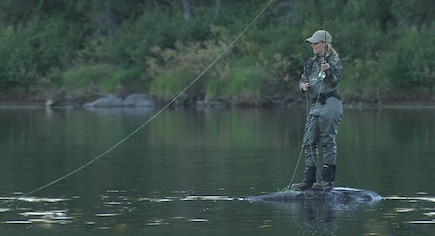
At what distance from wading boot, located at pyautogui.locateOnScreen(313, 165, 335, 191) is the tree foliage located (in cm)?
3129

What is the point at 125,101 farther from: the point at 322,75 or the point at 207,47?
the point at 322,75

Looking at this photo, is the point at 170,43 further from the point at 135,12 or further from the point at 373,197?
the point at 373,197

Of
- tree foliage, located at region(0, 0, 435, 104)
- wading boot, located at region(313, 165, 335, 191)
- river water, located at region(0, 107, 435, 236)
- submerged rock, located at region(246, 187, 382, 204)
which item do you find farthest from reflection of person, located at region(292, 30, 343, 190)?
tree foliage, located at region(0, 0, 435, 104)

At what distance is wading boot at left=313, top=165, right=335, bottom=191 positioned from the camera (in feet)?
51.8

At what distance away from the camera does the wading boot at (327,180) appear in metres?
15.8

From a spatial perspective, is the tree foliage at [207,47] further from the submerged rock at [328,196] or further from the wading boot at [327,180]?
the submerged rock at [328,196]

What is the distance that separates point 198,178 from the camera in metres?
18.8

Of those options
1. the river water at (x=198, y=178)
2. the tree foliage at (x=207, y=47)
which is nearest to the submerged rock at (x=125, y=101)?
the tree foliage at (x=207, y=47)

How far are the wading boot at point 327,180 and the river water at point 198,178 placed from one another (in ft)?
1.18

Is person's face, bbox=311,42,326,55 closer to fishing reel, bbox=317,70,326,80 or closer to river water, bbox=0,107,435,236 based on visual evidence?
fishing reel, bbox=317,70,326,80

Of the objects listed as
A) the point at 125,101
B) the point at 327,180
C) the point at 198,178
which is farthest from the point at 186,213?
the point at 125,101

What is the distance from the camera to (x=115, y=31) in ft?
191

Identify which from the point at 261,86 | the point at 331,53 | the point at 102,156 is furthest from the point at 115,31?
the point at 331,53

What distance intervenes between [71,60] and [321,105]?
41.0 metres
